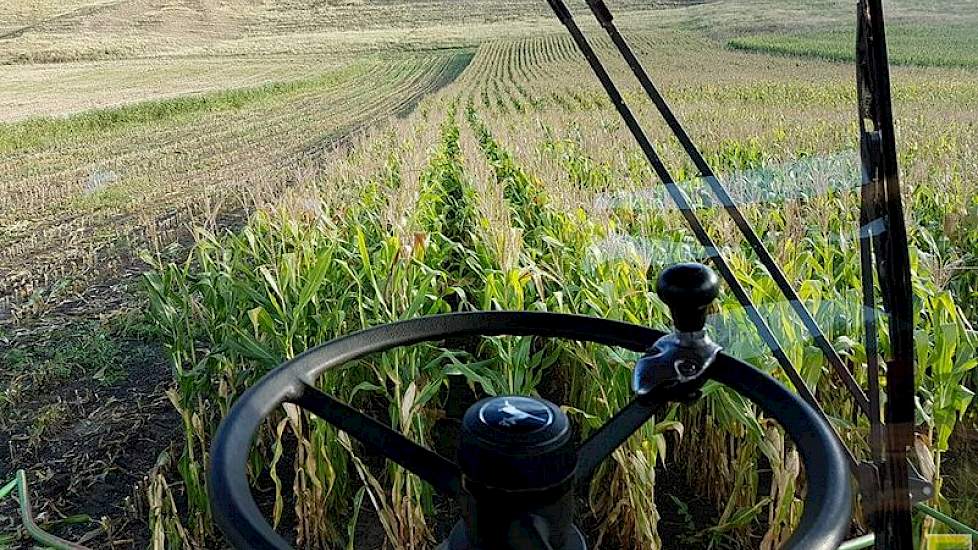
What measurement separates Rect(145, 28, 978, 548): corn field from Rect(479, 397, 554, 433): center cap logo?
1.49ft

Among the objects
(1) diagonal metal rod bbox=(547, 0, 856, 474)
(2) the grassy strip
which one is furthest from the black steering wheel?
(2) the grassy strip

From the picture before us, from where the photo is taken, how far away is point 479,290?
180 cm

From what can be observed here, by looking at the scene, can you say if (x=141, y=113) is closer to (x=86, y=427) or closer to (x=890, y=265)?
(x=86, y=427)

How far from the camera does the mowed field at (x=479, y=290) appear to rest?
133 cm

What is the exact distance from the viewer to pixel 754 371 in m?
0.44

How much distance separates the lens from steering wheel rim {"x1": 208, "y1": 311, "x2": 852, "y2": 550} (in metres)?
0.32

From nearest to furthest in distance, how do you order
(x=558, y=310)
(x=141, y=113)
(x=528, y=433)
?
(x=528, y=433) < (x=558, y=310) < (x=141, y=113)

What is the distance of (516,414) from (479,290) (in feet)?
4.84

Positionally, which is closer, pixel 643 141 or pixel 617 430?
pixel 617 430

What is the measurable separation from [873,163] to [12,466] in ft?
6.07

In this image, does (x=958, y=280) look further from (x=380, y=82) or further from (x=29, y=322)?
(x=380, y=82)

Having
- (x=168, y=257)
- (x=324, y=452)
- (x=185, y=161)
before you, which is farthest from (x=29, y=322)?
(x=185, y=161)

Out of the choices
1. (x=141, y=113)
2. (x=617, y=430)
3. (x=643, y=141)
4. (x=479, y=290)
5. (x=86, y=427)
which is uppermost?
(x=643, y=141)

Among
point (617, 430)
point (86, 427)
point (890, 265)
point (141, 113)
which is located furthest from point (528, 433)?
point (141, 113)
